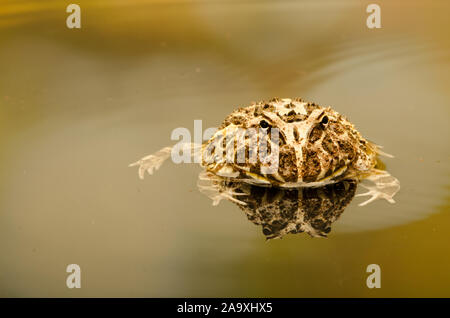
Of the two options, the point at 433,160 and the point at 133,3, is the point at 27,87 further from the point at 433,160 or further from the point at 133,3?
the point at 433,160

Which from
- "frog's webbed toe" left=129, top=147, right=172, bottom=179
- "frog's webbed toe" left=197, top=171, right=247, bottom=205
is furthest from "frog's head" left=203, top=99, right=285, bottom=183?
"frog's webbed toe" left=129, top=147, right=172, bottom=179

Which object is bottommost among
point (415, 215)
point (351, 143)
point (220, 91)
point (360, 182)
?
point (415, 215)

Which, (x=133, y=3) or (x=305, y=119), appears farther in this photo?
(x=133, y=3)

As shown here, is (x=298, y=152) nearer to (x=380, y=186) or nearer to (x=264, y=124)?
(x=264, y=124)

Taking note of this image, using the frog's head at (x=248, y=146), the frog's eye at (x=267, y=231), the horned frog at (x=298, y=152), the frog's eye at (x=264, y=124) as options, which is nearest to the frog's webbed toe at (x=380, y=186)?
the horned frog at (x=298, y=152)

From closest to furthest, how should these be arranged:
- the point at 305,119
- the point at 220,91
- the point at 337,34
Result: 1. the point at 305,119
2. the point at 220,91
3. the point at 337,34

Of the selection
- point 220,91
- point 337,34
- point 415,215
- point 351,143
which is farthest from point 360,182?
point 337,34
